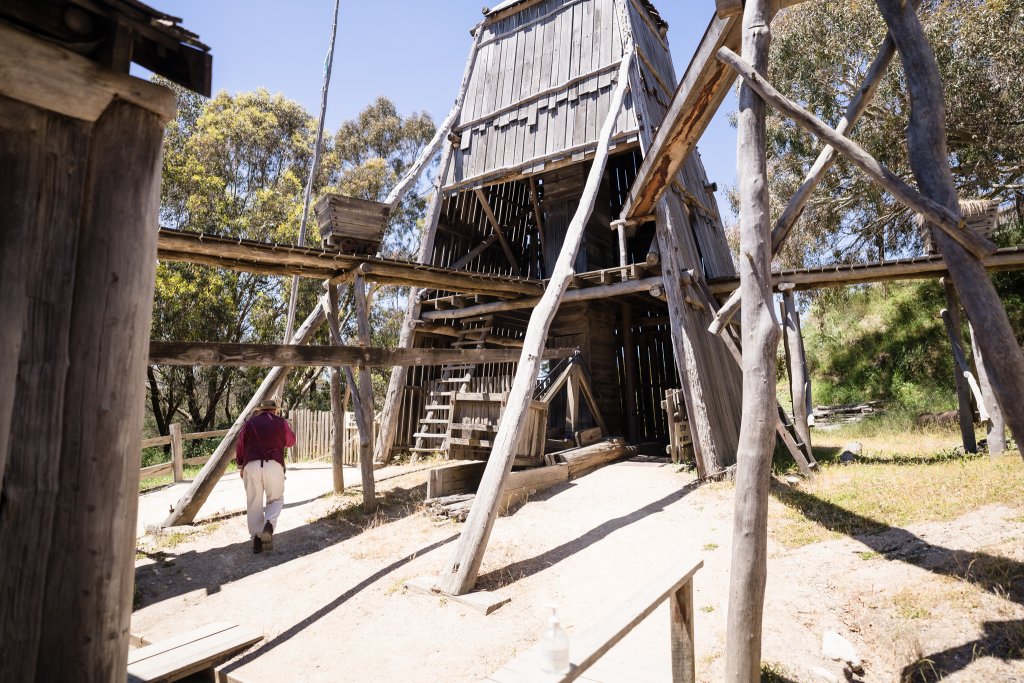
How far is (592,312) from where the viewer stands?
12555mm

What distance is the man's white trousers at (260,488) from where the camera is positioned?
649cm

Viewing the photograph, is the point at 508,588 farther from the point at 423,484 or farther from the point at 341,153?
the point at 341,153

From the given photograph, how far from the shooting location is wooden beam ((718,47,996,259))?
3.60 meters

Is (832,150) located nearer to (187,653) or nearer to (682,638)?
(682,638)

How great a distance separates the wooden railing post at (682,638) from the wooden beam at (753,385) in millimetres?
317

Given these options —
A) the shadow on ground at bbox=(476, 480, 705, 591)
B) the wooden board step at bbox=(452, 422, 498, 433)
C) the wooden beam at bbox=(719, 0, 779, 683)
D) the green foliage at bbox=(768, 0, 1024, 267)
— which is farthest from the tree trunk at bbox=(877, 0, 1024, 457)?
the green foliage at bbox=(768, 0, 1024, 267)

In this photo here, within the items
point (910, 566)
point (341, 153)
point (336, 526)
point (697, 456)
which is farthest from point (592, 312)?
point (341, 153)

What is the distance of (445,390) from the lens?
1212cm

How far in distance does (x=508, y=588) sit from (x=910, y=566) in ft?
12.0

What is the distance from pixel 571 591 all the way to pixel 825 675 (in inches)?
86.4

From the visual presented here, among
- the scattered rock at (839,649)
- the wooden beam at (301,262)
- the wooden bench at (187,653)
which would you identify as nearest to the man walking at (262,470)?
the wooden beam at (301,262)

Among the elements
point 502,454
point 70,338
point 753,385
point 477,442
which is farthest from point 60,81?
point 477,442

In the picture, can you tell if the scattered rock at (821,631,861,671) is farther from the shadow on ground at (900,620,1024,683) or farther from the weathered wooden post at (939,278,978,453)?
the weathered wooden post at (939,278,978,453)

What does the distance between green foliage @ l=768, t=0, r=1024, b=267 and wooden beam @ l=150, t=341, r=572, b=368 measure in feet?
47.5
